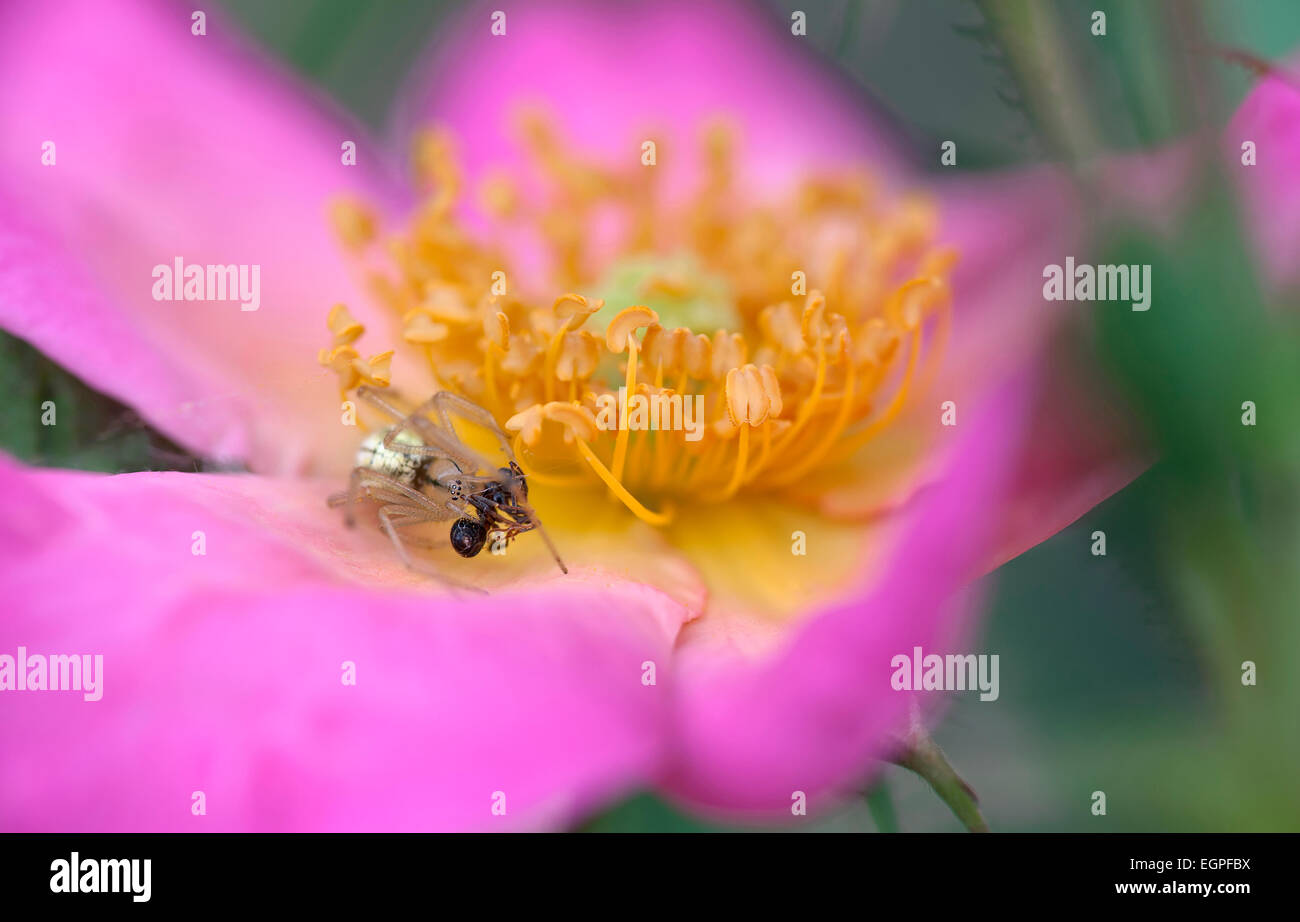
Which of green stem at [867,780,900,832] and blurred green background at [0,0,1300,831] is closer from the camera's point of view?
blurred green background at [0,0,1300,831]

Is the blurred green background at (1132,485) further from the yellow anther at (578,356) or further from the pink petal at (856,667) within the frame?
the yellow anther at (578,356)

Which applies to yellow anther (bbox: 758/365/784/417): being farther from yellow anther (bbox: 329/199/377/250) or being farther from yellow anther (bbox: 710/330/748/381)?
yellow anther (bbox: 329/199/377/250)

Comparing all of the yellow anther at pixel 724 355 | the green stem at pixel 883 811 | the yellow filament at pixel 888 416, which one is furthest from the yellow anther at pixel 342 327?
the green stem at pixel 883 811

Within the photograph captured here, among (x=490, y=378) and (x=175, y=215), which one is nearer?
(x=490, y=378)

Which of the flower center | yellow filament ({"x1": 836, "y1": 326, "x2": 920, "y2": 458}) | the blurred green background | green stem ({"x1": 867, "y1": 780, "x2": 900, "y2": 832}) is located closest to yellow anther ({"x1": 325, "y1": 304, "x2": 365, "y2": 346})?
the flower center

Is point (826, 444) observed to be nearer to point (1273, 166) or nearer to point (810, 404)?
point (810, 404)

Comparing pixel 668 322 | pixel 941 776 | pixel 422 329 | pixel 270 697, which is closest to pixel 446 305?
pixel 422 329
